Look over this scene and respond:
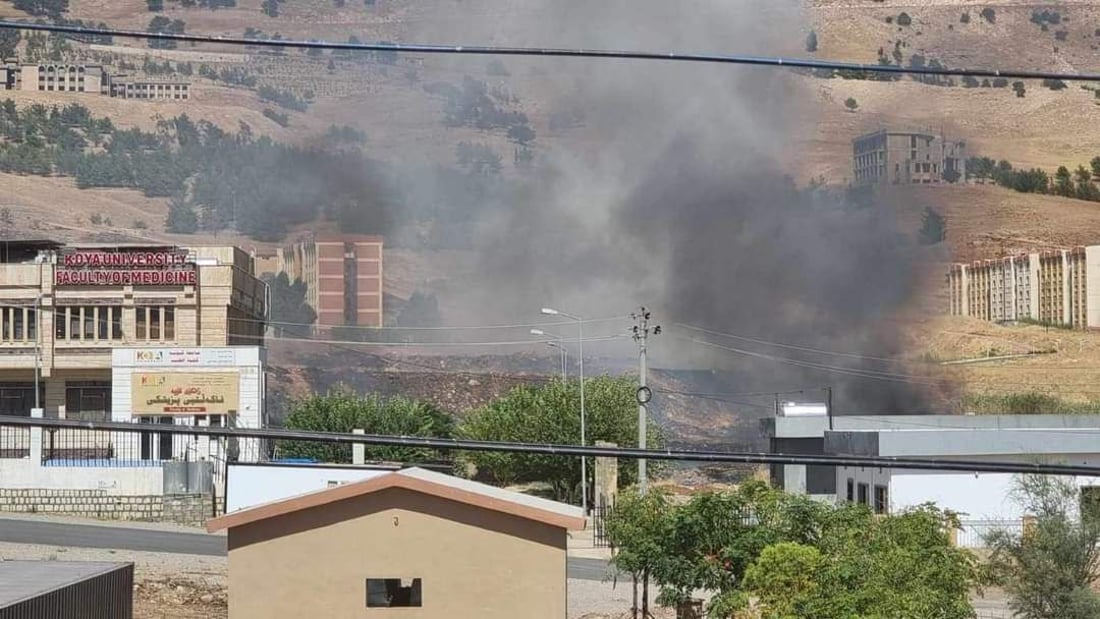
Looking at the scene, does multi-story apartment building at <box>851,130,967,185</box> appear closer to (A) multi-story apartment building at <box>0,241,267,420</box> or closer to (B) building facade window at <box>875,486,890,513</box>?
(A) multi-story apartment building at <box>0,241,267,420</box>

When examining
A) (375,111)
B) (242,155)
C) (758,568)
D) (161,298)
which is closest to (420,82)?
(375,111)

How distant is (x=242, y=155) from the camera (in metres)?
144

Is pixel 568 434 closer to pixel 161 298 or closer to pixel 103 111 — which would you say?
A: pixel 161 298

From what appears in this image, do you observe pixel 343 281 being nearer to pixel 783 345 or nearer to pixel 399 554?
pixel 783 345

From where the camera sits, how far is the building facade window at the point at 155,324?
70000 mm

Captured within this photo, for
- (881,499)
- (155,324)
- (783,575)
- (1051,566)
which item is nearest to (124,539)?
(881,499)

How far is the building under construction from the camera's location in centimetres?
11131

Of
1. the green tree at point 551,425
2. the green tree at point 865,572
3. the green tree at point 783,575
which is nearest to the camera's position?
the green tree at point 865,572

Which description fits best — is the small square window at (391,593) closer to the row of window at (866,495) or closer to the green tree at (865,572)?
the green tree at (865,572)

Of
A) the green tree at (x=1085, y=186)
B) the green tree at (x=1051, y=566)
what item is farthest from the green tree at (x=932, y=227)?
the green tree at (x=1051, y=566)

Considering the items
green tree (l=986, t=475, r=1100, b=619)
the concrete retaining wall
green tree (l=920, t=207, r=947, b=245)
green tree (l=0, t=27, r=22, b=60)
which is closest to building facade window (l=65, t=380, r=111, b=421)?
the concrete retaining wall

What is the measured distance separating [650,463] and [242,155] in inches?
3430

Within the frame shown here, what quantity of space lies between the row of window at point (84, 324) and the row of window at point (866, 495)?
3423cm

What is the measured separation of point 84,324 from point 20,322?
2.51 metres
